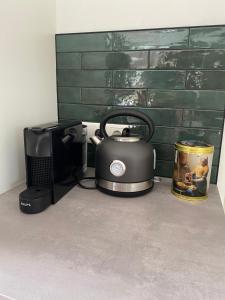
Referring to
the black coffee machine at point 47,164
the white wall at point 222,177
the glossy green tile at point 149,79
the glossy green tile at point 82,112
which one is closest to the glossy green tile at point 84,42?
the glossy green tile at point 149,79

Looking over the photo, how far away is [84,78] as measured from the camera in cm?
100

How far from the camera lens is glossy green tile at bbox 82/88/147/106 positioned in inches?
36.9

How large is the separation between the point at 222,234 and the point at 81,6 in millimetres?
919

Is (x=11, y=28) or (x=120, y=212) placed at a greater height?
(x=11, y=28)

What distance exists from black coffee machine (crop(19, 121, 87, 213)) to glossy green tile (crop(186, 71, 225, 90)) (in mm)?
436

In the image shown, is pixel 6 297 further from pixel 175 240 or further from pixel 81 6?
pixel 81 6

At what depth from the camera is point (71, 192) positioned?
836 mm

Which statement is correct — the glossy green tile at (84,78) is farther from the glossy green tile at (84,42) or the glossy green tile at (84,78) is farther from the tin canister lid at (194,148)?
the tin canister lid at (194,148)

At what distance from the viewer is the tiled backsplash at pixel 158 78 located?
845 mm

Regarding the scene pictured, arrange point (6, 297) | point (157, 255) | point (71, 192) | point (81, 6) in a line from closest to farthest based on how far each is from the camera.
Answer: point (6, 297) → point (157, 255) → point (71, 192) → point (81, 6)

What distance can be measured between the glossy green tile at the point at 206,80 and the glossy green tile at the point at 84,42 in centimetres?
33

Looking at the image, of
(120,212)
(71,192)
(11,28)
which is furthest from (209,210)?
(11,28)

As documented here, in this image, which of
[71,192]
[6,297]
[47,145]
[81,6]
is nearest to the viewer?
[6,297]

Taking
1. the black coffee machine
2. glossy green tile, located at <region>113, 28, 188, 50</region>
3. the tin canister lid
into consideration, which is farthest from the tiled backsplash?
the black coffee machine
